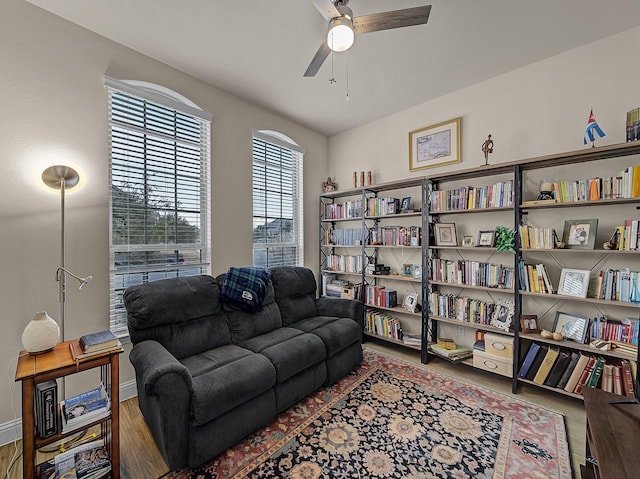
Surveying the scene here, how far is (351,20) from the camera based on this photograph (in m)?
1.62

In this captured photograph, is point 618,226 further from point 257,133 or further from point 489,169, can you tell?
point 257,133

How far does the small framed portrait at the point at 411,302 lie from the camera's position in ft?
10.4

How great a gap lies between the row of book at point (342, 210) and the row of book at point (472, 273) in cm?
118

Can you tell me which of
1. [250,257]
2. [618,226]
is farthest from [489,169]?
[250,257]

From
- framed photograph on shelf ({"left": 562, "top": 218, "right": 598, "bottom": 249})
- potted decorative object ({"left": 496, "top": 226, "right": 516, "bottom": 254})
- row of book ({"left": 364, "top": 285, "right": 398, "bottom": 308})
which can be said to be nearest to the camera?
framed photograph on shelf ({"left": 562, "top": 218, "right": 598, "bottom": 249})

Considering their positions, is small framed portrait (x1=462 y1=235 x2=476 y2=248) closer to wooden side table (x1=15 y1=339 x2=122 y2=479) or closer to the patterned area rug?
the patterned area rug

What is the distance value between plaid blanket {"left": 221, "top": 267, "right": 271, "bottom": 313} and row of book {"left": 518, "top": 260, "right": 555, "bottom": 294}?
2.36 m

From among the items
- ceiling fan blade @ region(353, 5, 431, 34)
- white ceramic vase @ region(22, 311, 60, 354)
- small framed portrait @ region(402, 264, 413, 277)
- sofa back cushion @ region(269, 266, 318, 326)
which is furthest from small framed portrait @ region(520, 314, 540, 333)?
white ceramic vase @ region(22, 311, 60, 354)

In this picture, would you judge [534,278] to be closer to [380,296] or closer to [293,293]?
[380,296]

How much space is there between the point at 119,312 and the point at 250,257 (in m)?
1.35

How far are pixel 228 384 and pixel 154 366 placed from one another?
0.44 m

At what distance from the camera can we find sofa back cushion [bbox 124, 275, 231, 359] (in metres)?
2.04

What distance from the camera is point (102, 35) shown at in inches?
87.6

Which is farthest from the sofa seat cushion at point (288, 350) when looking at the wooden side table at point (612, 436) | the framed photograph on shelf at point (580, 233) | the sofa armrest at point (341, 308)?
the framed photograph on shelf at point (580, 233)
